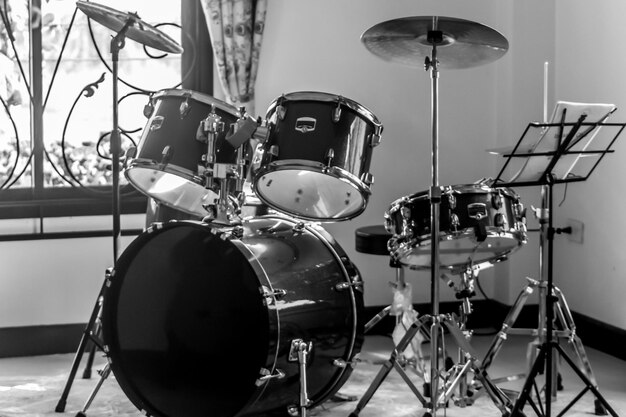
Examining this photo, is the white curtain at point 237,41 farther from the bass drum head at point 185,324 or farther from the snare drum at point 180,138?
the bass drum head at point 185,324

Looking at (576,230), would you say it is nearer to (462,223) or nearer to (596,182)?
(596,182)

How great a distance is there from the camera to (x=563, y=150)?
3.05m

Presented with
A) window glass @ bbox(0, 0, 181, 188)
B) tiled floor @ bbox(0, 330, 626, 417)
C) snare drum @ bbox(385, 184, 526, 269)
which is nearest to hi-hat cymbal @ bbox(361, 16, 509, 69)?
snare drum @ bbox(385, 184, 526, 269)

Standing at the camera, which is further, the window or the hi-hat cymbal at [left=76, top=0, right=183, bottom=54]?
the window

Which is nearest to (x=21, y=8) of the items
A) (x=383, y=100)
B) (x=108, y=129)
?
(x=108, y=129)

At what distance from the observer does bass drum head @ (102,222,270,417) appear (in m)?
3.19

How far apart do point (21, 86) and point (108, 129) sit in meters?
0.48

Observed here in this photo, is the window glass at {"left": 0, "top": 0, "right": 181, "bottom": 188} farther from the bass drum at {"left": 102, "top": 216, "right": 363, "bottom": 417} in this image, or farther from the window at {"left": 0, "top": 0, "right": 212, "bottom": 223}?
the bass drum at {"left": 102, "top": 216, "right": 363, "bottom": 417}

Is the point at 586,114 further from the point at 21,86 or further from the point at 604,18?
the point at 21,86

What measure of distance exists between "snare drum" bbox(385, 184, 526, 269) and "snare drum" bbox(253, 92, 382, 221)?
0.21 m

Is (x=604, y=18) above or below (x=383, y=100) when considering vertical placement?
above

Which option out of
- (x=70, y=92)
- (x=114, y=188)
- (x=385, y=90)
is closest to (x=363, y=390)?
(x=114, y=188)

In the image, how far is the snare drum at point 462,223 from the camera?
11.4 ft

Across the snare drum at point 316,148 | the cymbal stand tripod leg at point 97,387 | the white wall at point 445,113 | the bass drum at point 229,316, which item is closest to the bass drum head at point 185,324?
the bass drum at point 229,316
